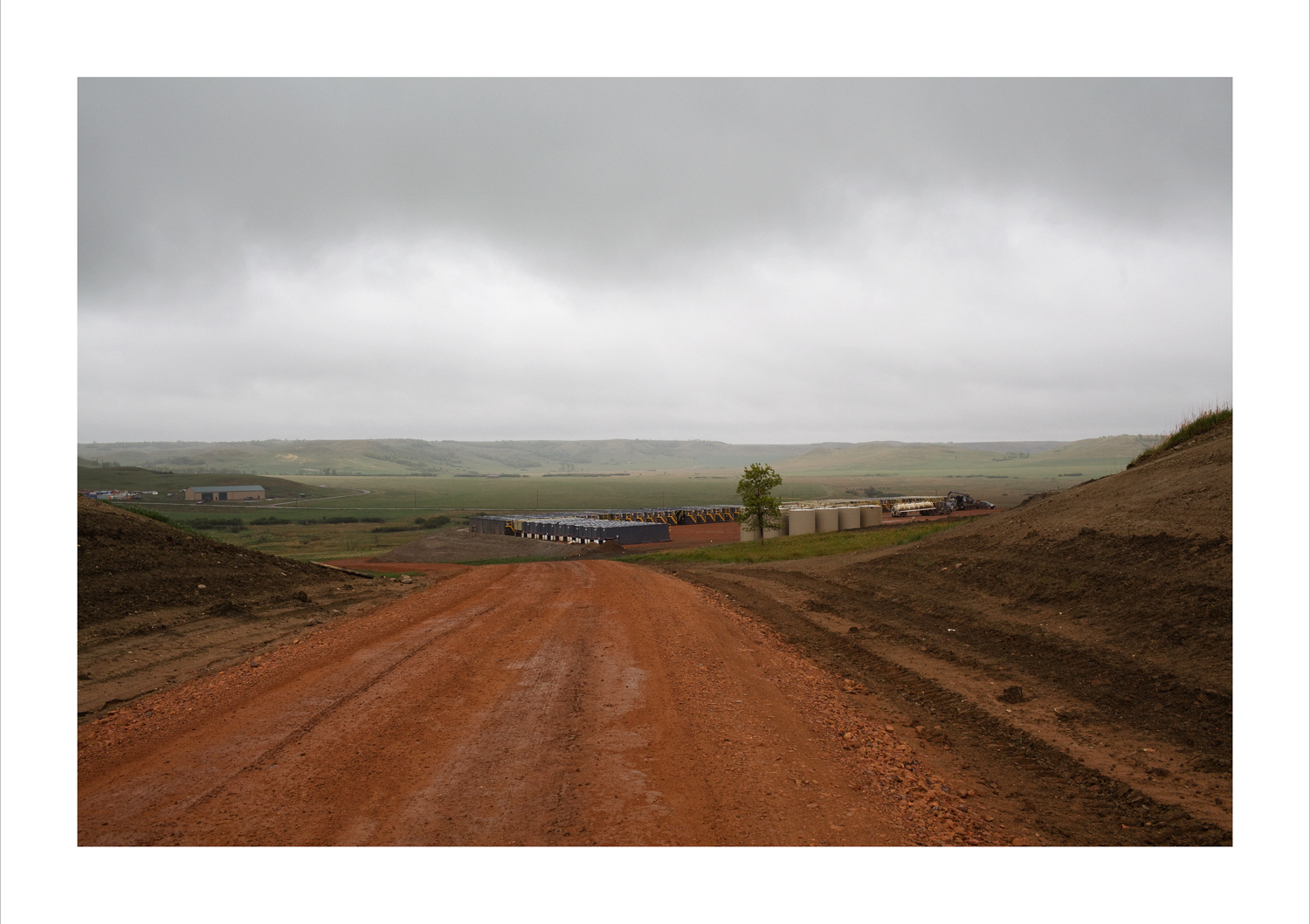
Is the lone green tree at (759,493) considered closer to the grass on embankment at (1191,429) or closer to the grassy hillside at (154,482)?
the grass on embankment at (1191,429)

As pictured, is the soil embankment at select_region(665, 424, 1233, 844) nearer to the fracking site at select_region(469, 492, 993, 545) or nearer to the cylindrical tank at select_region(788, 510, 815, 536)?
the cylindrical tank at select_region(788, 510, 815, 536)

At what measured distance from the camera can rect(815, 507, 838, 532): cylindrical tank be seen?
52812 millimetres

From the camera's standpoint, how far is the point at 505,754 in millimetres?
7809

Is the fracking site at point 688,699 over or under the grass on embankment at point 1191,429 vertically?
under

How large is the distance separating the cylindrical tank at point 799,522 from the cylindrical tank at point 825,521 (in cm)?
48

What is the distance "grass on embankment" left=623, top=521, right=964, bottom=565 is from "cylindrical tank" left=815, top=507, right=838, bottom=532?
7340 millimetres

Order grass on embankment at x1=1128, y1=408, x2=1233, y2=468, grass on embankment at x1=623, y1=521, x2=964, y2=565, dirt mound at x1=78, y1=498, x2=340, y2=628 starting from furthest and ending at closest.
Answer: grass on embankment at x1=623, y1=521, x2=964, y2=565 < grass on embankment at x1=1128, y1=408, x2=1233, y2=468 < dirt mound at x1=78, y1=498, x2=340, y2=628

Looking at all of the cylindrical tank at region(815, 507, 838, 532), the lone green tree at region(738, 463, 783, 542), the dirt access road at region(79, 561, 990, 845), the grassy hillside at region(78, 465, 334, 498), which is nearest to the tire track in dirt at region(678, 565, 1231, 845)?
the dirt access road at region(79, 561, 990, 845)

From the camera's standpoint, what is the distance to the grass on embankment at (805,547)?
1334 inches

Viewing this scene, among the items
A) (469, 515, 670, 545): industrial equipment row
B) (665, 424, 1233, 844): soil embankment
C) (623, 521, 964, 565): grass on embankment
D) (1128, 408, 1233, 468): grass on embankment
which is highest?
(1128, 408, 1233, 468): grass on embankment

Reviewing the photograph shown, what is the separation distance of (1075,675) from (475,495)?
19756 centimetres

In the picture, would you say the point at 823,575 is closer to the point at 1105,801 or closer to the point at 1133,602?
the point at 1133,602

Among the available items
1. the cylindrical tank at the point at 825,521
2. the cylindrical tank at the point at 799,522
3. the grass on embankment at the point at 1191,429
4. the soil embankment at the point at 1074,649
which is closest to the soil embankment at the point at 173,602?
the soil embankment at the point at 1074,649

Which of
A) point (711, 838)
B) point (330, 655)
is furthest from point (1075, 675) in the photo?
point (330, 655)
